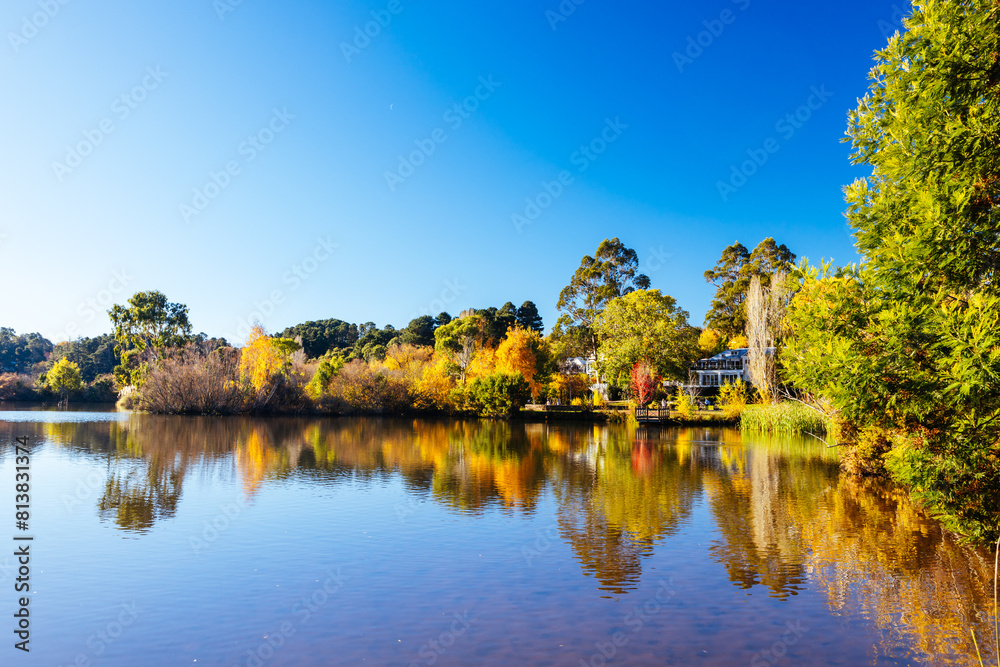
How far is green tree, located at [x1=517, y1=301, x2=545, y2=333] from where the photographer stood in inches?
3214

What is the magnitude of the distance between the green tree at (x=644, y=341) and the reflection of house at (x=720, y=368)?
264 inches

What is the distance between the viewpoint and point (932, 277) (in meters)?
9.69

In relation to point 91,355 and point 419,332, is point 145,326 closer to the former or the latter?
point 91,355

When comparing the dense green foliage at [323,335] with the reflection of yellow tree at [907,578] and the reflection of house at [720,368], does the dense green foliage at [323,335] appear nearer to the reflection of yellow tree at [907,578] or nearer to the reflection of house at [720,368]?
the reflection of house at [720,368]

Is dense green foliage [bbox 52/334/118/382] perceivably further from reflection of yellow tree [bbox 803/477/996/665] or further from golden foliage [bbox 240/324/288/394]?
reflection of yellow tree [bbox 803/477/996/665]

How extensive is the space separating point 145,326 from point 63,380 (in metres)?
16.6

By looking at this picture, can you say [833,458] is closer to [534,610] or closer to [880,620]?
[880,620]

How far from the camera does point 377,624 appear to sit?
8289 millimetres

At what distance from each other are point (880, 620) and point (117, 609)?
1104 cm

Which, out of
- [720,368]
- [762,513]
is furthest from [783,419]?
[720,368]

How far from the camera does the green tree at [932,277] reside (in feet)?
29.8

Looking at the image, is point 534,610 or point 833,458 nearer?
point 534,610

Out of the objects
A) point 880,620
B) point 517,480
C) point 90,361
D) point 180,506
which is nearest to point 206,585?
point 180,506

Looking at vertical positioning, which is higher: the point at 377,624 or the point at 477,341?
the point at 477,341
